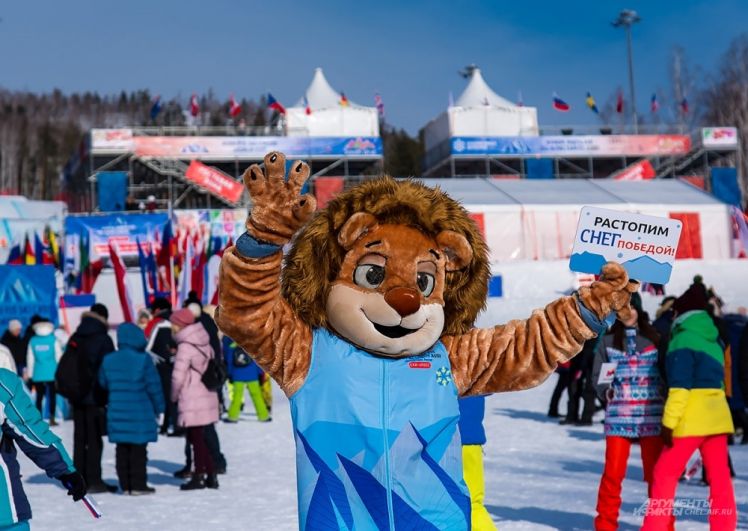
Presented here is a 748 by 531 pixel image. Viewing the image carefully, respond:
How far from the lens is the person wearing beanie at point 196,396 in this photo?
8945mm

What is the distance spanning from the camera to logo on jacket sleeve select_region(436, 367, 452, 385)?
11.4ft

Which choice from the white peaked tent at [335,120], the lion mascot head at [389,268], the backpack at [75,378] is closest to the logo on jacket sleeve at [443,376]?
the lion mascot head at [389,268]

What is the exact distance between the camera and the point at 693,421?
5.69m

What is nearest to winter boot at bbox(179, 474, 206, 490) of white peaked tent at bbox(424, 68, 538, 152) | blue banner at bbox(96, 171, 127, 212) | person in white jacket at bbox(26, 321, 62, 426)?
person in white jacket at bbox(26, 321, 62, 426)

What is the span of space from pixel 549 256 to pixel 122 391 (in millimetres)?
26892

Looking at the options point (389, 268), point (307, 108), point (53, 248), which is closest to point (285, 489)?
point (389, 268)

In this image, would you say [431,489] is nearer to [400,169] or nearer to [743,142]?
Result: [743,142]

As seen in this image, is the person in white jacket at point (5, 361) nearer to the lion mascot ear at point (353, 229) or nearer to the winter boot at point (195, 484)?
the lion mascot ear at point (353, 229)

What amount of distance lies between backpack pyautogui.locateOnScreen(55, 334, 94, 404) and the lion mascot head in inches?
231

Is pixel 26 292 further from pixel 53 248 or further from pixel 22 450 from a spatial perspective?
pixel 22 450

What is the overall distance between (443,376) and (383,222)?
0.52 m

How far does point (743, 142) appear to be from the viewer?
5122cm

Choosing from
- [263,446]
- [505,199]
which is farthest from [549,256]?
[263,446]

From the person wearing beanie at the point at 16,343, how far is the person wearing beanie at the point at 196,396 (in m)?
6.01
